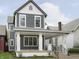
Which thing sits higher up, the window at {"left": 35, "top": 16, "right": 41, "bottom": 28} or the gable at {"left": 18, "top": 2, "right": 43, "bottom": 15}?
the gable at {"left": 18, "top": 2, "right": 43, "bottom": 15}

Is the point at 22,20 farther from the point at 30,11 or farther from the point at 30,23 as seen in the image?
the point at 30,11

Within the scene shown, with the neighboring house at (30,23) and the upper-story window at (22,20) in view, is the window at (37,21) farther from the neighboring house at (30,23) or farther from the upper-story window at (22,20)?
the upper-story window at (22,20)

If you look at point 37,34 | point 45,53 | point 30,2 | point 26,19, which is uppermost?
point 30,2

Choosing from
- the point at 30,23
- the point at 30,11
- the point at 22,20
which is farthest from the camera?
the point at 30,11

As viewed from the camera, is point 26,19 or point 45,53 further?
point 26,19

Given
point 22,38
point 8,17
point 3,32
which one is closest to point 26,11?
point 22,38

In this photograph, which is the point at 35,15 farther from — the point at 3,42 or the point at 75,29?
the point at 3,42

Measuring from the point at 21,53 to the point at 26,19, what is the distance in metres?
7.34

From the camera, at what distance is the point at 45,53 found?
110ft

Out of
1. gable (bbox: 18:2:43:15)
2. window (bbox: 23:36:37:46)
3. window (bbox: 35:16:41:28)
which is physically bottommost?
window (bbox: 23:36:37:46)

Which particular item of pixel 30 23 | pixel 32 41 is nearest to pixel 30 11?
pixel 30 23

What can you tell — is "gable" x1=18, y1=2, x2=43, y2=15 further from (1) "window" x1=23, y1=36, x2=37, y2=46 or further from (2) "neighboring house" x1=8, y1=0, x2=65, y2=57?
(1) "window" x1=23, y1=36, x2=37, y2=46

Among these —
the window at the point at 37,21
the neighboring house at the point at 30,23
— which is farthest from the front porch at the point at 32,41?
the window at the point at 37,21

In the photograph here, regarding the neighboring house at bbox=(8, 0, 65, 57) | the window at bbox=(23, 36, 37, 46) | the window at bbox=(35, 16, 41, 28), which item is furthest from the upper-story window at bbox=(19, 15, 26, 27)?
the window at bbox=(23, 36, 37, 46)
